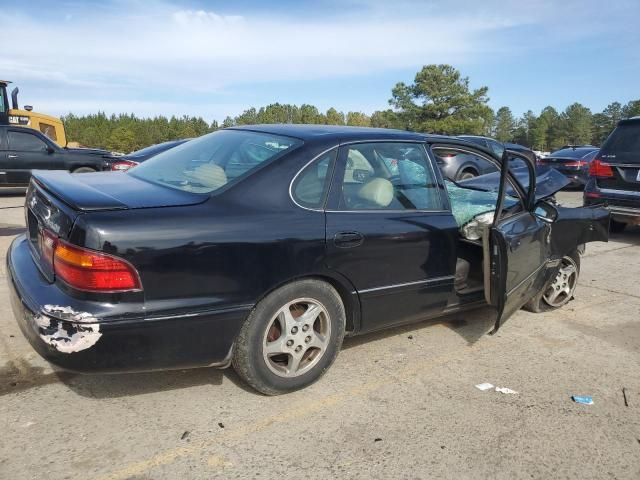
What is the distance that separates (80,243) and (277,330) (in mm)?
1152

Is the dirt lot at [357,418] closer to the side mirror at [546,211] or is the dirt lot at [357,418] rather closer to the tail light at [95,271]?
the tail light at [95,271]

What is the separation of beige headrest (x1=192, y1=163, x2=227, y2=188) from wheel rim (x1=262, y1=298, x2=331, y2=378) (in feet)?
2.62

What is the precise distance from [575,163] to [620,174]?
327 inches

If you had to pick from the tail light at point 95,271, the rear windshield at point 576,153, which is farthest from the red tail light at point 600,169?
the rear windshield at point 576,153

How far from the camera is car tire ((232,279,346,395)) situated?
288cm

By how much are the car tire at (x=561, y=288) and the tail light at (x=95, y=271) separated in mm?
3524

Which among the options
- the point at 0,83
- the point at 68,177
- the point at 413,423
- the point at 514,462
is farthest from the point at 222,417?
the point at 0,83

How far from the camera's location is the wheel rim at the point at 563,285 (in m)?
4.77

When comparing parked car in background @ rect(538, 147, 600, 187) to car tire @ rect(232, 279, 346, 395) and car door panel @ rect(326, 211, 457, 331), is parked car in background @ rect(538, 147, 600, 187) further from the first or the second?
car tire @ rect(232, 279, 346, 395)

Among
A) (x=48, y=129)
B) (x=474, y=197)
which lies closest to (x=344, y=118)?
(x=48, y=129)

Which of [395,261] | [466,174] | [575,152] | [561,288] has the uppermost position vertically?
[575,152]

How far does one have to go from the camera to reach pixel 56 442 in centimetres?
258

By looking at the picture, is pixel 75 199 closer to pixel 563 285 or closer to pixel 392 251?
pixel 392 251

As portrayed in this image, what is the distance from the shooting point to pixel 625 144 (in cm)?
759
